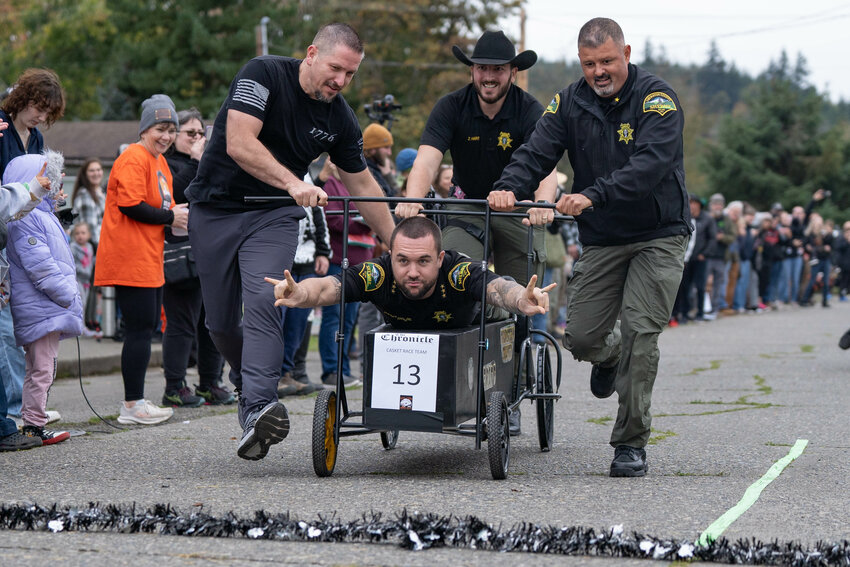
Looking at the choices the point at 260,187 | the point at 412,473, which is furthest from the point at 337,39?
the point at 412,473

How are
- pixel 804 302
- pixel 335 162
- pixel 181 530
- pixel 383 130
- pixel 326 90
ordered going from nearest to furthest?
pixel 181 530 → pixel 326 90 → pixel 335 162 → pixel 383 130 → pixel 804 302

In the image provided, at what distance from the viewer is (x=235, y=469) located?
518 cm

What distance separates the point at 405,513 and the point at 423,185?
8.03 ft

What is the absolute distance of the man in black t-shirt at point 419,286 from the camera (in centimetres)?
495

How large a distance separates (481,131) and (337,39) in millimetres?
1386

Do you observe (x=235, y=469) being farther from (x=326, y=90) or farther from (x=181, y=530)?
(x=326, y=90)

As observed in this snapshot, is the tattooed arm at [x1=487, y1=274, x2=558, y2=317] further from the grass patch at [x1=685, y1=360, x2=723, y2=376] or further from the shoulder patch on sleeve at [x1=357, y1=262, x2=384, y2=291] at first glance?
the grass patch at [x1=685, y1=360, x2=723, y2=376]

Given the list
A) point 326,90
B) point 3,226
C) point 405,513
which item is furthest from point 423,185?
point 405,513

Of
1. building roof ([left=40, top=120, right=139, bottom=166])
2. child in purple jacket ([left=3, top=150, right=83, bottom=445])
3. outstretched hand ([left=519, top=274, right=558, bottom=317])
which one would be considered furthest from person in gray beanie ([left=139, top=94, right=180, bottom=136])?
building roof ([left=40, top=120, right=139, bottom=166])

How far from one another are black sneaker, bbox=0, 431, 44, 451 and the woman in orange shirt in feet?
3.12

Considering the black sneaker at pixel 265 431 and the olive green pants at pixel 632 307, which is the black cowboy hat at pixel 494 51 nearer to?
the olive green pants at pixel 632 307

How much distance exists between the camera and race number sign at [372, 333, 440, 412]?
489 cm

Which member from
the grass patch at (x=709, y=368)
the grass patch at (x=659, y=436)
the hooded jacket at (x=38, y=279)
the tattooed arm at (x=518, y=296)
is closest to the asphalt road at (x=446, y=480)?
the grass patch at (x=659, y=436)

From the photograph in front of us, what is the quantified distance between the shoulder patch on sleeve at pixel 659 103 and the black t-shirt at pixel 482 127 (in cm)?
113
